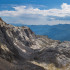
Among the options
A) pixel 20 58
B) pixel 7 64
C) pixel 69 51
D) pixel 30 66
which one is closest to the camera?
pixel 7 64

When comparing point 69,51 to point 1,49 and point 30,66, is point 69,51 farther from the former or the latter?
point 1,49

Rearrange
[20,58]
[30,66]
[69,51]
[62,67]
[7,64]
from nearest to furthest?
[7,64] → [30,66] → [62,67] → [20,58] → [69,51]

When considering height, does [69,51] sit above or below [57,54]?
above

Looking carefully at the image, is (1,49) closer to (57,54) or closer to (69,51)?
(57,54)

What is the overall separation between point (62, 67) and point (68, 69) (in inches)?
259

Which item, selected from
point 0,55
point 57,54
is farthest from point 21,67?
point 57,54

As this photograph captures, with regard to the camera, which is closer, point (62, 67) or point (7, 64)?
point (7, 64)

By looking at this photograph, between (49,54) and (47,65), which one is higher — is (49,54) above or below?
above

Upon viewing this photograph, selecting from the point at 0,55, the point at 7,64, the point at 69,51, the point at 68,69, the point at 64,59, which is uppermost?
the point at 69,51

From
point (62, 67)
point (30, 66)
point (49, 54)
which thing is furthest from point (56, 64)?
point (30, 66)

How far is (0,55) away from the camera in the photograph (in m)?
148

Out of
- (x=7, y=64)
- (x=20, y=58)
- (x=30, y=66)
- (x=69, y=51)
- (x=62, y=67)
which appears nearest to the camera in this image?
(x=7, y=64)

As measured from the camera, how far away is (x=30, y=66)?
482 feet

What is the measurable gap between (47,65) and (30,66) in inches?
849
